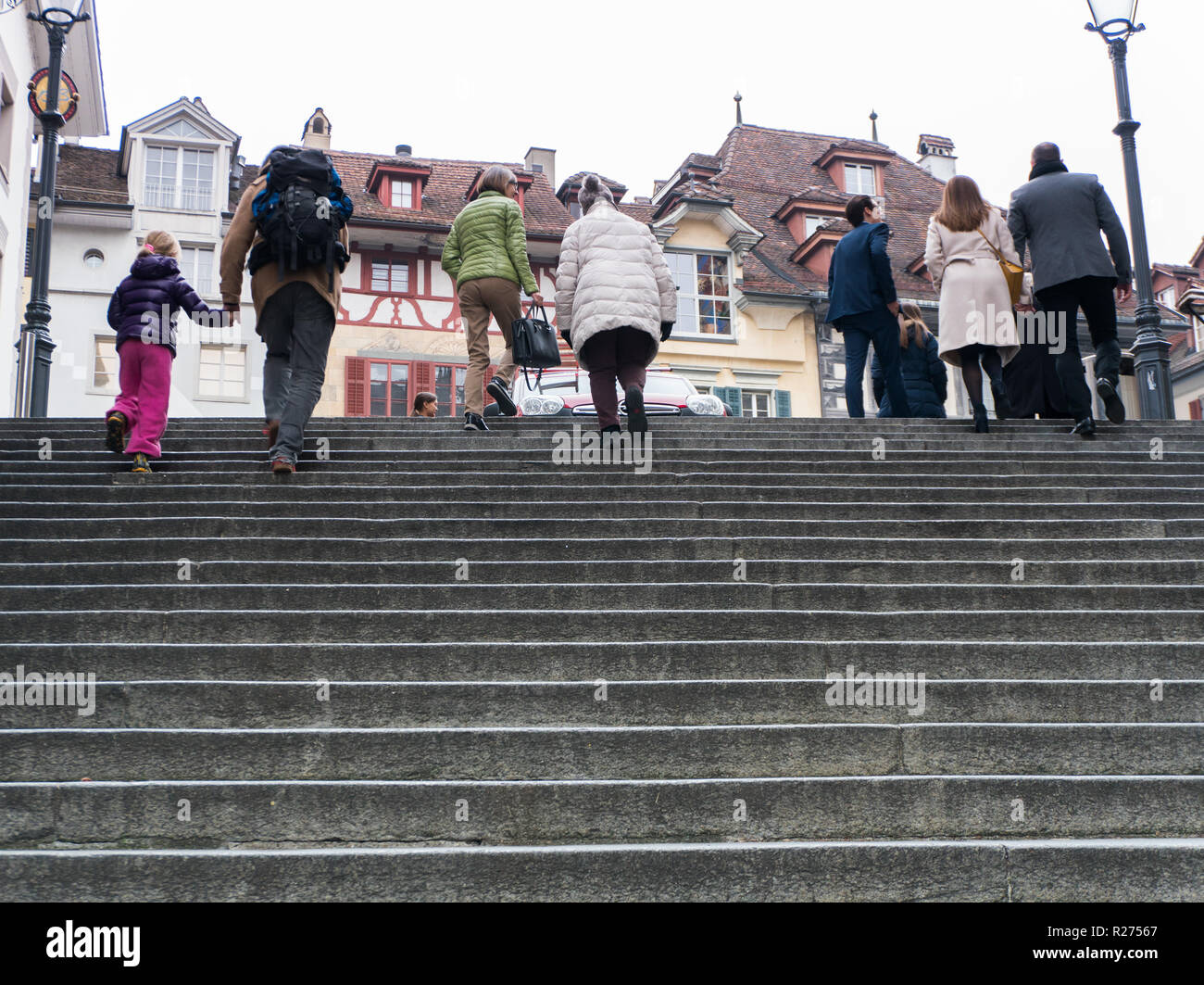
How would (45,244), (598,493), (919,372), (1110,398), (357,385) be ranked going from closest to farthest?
(598,493)
(1110,398)
(919,372)
(45,244)
(357,385)

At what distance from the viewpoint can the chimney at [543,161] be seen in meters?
33.1

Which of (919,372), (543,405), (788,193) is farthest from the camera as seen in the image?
(788,193)

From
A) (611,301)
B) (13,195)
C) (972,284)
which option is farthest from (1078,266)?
(13,195)

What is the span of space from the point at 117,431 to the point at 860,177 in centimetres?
2875

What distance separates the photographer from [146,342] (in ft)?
25.5

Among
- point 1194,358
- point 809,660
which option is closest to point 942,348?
point 809,660

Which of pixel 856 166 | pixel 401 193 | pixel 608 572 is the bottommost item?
pixel 608 572

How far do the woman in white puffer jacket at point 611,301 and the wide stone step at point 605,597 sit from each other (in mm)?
2930

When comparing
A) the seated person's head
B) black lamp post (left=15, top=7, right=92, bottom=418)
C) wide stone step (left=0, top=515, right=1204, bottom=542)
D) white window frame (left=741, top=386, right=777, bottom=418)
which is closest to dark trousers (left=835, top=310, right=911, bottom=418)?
the seated person's head

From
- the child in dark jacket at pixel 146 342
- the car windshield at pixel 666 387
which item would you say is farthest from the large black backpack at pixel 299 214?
the car windshield at pixel 666 387

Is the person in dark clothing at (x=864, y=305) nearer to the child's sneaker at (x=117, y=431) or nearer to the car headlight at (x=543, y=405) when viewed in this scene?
the child's sneaker at (x=117, y=431)

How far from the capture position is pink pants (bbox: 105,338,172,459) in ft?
24.8

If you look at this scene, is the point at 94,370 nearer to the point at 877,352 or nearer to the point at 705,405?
the point at 705,405
